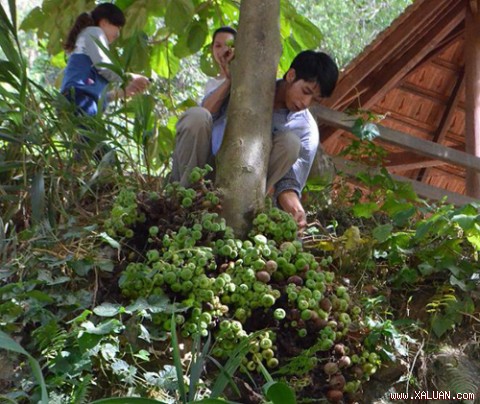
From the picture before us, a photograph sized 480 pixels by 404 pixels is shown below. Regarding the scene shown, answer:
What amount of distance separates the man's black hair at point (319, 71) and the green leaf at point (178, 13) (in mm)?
1009

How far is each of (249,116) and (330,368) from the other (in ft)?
3.76

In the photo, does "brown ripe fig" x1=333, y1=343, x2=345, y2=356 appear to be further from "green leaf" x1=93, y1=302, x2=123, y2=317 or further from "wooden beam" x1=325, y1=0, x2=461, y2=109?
"wooden beam" x1=325, y1=0, x2=461, y2=109

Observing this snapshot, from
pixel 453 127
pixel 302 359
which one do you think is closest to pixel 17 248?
pixel 302 359

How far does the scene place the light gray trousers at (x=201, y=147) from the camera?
3941 millimetres

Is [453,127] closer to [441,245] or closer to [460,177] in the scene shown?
[460,177]

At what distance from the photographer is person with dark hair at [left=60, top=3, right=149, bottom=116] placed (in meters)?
4.68

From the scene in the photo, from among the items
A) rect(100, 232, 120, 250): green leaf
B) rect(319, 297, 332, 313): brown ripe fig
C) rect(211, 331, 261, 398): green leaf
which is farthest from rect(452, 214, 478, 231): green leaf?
rect(100, 232, 120, 250): green leaf

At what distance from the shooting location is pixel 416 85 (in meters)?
7.36

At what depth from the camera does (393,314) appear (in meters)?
3.79

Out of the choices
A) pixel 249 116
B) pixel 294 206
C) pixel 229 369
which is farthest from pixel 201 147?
pixel 229 369

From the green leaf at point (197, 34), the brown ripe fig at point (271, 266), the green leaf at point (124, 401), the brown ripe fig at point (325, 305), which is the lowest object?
the green leaf at point (124, 401)

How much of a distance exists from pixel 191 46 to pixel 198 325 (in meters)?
2.54

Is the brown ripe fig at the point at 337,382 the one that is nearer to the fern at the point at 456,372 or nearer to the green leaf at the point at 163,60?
the fern at the point at 456,372

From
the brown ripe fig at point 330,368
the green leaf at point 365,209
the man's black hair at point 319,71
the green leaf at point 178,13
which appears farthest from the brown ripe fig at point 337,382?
the green leaf at point 178,13
